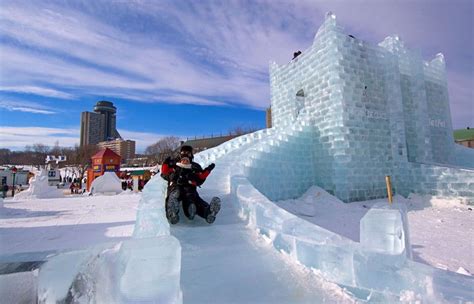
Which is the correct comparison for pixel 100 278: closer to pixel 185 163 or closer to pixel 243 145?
pixel 185 163

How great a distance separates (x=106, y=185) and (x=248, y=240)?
48.3 feet

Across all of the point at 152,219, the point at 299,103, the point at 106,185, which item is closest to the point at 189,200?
the point at 152,219

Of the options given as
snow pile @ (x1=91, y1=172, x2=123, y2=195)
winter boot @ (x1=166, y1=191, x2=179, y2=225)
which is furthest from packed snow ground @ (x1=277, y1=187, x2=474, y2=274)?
snow pile @ (x1=91, y1=172, x2=123, y2=195)

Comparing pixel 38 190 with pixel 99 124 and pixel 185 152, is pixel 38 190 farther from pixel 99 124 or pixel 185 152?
pixel 99 124

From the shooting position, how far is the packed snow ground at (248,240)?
2045 mm

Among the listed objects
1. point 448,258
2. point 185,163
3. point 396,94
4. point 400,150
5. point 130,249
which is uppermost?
point 396,94

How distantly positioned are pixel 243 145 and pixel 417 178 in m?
6.25

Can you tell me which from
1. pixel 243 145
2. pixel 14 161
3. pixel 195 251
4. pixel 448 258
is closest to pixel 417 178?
pixel 448 258

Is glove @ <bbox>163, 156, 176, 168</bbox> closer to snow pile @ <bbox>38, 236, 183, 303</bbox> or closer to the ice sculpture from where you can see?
the ice sculpture

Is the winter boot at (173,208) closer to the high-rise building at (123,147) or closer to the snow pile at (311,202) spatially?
the snow pile at (311,202)

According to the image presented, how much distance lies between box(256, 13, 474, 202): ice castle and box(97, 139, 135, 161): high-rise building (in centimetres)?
7037

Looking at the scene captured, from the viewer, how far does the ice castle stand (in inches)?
312

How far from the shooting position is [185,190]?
3.81m

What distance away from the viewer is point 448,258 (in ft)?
13.3
